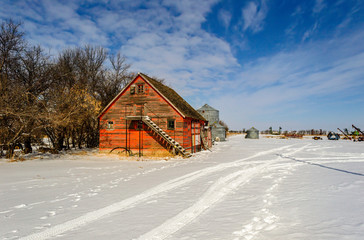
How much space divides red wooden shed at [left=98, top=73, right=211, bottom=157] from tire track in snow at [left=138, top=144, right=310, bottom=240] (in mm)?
9701

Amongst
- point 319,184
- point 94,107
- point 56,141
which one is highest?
point 94,107

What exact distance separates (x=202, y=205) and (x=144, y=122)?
593 inches

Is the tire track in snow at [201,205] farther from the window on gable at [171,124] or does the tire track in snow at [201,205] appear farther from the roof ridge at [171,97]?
the roof ridge at [171,97]

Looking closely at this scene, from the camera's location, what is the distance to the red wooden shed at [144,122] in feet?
67.7

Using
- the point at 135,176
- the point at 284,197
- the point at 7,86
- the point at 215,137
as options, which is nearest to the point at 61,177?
the point at 135,176

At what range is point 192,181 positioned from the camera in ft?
32.3

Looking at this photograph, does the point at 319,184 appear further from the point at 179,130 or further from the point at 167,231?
the point at 179,130

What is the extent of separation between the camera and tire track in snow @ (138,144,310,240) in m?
4.80

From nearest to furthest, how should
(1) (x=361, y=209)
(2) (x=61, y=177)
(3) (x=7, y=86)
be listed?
(1) (x=361, y=209), (2) (x=61, y=177), (3) (x=7, y=86)

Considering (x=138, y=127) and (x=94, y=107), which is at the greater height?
(x=94, y=107)

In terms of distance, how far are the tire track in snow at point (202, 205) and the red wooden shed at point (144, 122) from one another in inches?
382

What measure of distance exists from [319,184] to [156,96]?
15.6m

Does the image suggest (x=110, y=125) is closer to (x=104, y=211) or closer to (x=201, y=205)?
(x=104, y=211)

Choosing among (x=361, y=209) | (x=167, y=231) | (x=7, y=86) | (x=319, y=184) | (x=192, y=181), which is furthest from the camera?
(x=7, y=86)
